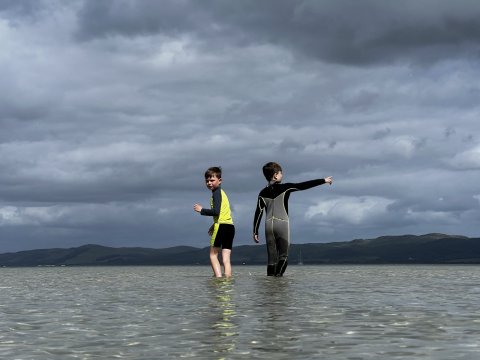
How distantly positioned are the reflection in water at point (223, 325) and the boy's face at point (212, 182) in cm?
561

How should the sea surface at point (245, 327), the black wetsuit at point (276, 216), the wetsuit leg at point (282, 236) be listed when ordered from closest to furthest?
1. the sea surface at point (245, 327)
2. the black wetsuit at point (276, 216)
3. the wetsuit leg at point (282, 236)

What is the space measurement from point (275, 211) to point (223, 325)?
12.2 metres

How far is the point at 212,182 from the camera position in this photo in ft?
68.3

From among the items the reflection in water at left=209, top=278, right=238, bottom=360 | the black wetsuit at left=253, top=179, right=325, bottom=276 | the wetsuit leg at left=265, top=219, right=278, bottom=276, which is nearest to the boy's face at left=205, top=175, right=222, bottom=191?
the black wetsuit at left=253, top=179, right=325, bottom=276

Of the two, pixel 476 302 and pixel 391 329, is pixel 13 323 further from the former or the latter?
pixel 476 302

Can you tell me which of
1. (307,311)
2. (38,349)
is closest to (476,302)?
(307,311)

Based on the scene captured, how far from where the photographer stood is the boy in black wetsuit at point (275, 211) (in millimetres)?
21594

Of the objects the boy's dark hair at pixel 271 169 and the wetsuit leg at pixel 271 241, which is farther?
the wetsuit leg at pixel 271 241

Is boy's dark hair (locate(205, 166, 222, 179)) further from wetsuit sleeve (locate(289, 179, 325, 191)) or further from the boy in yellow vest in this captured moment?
wetsuit sleeve (locate(289, 179, 325, 191))

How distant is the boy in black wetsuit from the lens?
70.8 ft

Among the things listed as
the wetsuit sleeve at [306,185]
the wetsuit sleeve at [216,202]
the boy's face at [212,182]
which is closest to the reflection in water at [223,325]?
the wetsuit sleeve at [216,202]

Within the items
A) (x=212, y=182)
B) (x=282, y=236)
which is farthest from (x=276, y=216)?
(x=212, y=182)

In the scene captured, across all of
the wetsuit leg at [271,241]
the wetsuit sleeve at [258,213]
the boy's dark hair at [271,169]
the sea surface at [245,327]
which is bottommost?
the sea surface at [245,327]

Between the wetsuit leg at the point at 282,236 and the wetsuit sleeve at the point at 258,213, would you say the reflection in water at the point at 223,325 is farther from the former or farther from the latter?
the wetsuit sleeve at the point at 258,213
